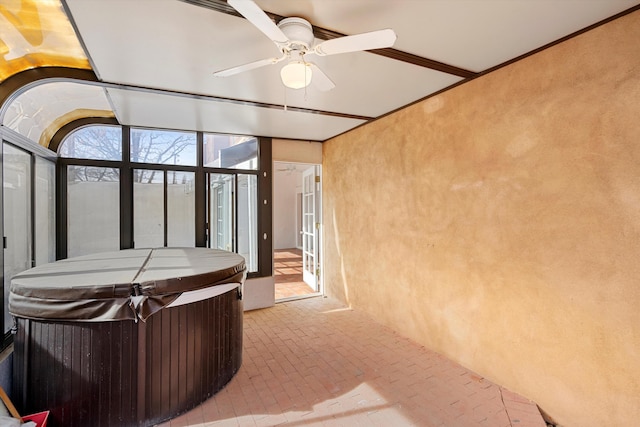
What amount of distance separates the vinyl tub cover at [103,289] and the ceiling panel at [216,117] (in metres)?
1.76

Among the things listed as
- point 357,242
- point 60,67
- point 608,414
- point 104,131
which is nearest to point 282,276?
point 357,242

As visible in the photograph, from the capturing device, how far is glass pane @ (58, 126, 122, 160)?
12.4ft

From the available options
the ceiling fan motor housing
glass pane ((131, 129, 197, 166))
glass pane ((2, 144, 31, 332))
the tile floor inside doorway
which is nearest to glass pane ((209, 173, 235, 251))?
glass pane ((131, 129, 197, 166))

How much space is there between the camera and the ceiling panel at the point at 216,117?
3.15 m

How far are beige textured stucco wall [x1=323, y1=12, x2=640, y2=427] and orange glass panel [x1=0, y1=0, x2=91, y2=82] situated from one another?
3166 mm

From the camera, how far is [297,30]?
5.79 feet

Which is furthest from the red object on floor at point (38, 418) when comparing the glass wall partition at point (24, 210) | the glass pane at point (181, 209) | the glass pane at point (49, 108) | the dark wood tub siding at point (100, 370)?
the glass pane at point (181, 209)

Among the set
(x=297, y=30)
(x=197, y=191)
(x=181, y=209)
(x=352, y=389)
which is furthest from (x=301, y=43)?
(x=181, y=209)

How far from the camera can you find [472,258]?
2717 mm

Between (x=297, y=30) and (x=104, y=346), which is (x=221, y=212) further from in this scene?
(x=297, y=30)

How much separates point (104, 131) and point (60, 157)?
23.6 inches

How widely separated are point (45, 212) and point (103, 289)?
2.41m

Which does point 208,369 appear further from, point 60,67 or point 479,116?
point 479,116

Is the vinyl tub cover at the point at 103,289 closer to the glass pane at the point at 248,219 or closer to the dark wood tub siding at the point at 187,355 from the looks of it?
the dark wood tub siding at the point at 187,355
